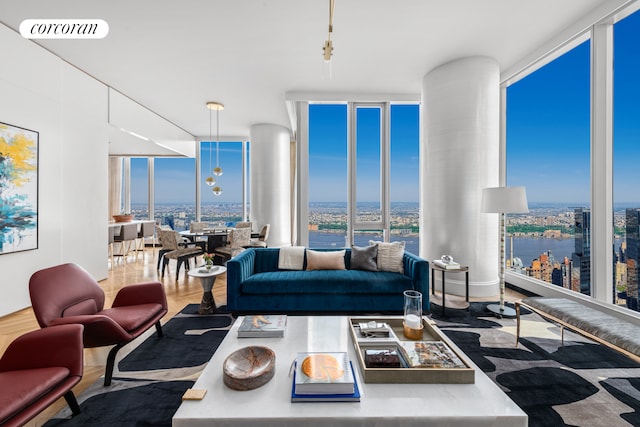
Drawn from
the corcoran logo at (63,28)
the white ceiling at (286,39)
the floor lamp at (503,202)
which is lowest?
the floor lamp at (503,202)

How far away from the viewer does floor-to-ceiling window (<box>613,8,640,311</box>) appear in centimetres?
282

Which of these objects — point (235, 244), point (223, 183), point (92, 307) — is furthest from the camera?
point (223, 183)

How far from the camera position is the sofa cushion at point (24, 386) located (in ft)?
4.12

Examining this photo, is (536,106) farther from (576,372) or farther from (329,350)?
(329,350)

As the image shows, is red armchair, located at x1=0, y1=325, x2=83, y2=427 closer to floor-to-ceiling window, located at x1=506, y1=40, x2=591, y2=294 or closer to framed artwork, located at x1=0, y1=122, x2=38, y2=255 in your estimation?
framed artwork, located at x1=0, y1=122, x2=38, y2=255

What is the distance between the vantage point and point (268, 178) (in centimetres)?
753

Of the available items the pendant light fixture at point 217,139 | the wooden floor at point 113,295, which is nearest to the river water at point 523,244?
the wooden floor at point 113,295

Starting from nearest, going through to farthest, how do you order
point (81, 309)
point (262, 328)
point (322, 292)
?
point (262, 328) < point (81, 309) < point (322, 292)

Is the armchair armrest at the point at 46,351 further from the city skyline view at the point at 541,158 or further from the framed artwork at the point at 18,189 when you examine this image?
the city skyline view at the point at 541,158

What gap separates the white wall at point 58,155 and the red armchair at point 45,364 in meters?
2.44

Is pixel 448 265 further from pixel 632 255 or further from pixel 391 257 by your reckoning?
pixel 632 255

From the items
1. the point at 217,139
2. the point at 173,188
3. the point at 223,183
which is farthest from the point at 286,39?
the point at 173,188

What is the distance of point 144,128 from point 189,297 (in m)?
4.64

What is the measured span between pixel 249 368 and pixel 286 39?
3653mm
